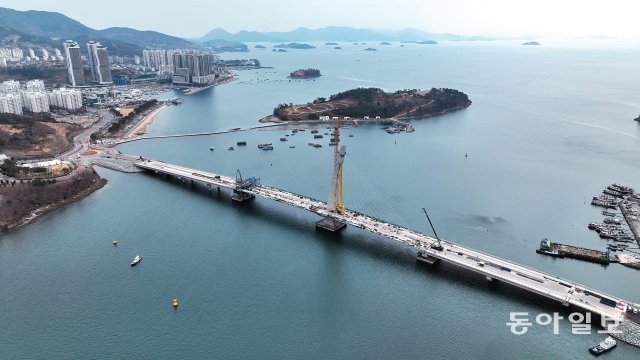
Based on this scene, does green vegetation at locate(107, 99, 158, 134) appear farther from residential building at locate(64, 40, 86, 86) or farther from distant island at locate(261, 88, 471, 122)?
residential building at locate(64, 40, 86, 86)

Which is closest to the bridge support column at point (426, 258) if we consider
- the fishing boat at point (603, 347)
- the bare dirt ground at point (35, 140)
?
the fishing boat at point (603, 347)

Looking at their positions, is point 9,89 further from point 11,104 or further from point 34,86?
point 11,104

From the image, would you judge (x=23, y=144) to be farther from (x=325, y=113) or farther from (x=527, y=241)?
(x=527, y=241)

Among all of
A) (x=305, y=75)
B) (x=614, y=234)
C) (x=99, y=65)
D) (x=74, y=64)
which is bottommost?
(x=305, y=75)

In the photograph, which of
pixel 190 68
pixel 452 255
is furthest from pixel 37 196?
pixel 190 68

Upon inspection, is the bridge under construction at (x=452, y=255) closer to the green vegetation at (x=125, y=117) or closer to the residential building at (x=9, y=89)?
the green vegetation at (x=125, y=117)

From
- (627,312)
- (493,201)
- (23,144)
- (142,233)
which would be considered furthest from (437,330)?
(23,144)
